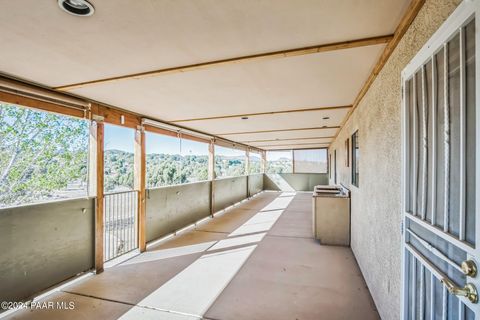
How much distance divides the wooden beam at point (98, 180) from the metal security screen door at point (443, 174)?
3.57 meters

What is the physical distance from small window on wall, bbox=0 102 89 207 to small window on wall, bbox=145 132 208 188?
1162 mm

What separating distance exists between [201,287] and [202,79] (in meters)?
2.46

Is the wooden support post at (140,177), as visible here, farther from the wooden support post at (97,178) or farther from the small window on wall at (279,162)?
the small window on wall at (279,162)

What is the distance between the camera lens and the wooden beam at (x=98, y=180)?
335 centimetres

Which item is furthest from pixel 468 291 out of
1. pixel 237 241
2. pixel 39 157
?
pixel 39 157

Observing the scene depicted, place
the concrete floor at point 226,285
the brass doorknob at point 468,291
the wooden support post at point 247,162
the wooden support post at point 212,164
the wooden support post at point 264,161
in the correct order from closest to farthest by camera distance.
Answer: the brass doorknob at point 468,291 < the concrete floor at point 226,285 < the wooden support post at point 212,164 < the wooden support post at point 247,162 < the wooden support post at point 264,161

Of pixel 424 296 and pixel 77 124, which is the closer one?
pixel 424 296

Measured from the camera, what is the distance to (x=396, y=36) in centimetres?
169

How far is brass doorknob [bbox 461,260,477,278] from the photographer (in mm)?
859

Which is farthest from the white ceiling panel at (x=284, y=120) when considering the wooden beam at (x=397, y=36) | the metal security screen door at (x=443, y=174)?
the metal security screen door at (x=443, y=174)

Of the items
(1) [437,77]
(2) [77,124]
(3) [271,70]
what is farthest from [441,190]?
(2) [77,124]

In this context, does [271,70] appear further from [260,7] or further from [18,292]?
[18,292]

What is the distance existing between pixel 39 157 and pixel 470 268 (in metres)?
4.84

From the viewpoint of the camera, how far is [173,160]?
6332 millimetres
